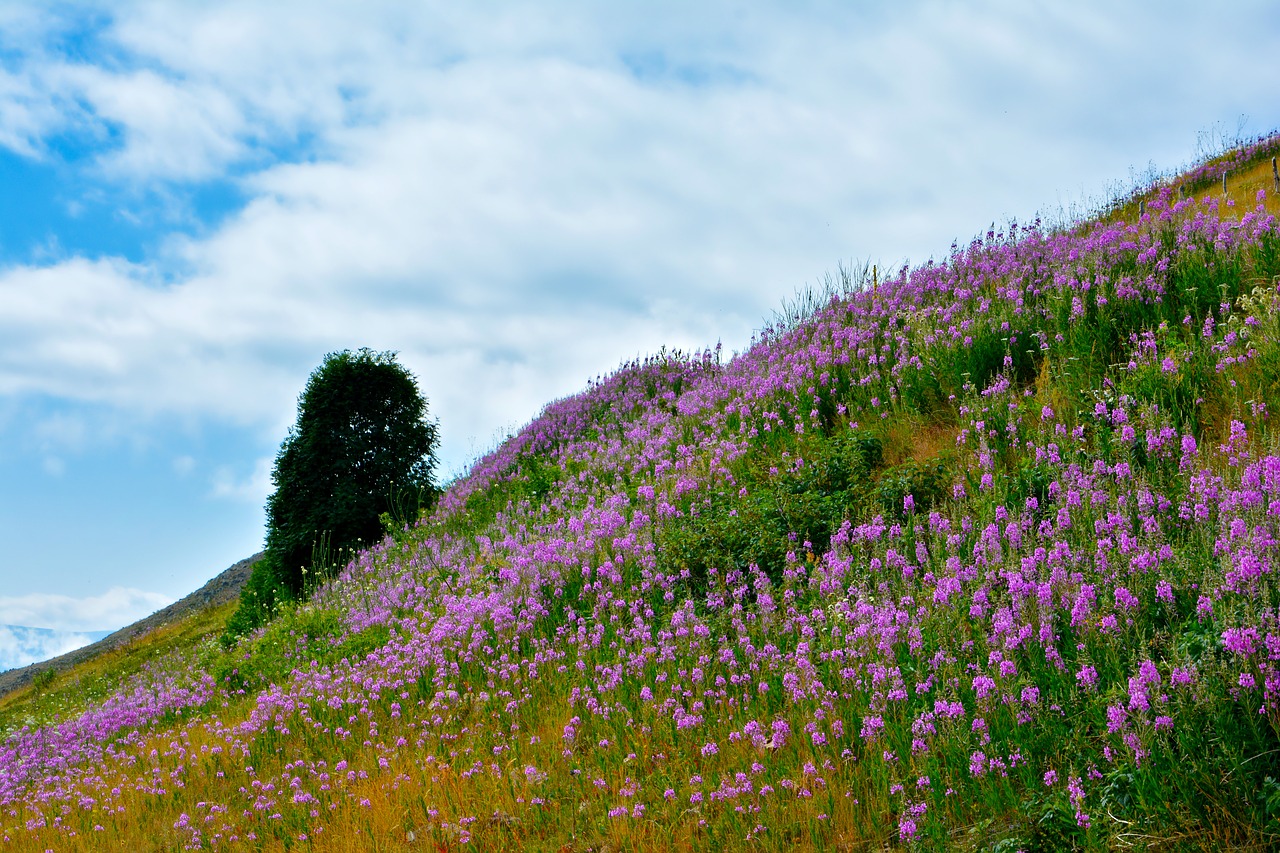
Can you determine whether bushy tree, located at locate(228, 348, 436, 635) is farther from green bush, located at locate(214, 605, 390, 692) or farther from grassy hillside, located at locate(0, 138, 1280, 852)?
grassy hillside, located at locate(0, 138, 1280, 852)

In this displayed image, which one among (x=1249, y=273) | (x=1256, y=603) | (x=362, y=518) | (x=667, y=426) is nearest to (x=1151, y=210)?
(x=1249, y=273)

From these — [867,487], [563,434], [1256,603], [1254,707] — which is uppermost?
[563,434]

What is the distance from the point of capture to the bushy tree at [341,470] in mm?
18406

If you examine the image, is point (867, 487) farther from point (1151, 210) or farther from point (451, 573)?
point (1151, 210)

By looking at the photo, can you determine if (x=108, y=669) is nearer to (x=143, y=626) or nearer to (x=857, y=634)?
(x=143, y=626)

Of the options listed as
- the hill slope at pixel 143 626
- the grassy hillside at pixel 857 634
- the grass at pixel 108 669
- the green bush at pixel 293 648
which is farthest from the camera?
the hill slope at pixel 143 626

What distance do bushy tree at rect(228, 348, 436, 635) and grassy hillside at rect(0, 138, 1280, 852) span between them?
18.7 ft

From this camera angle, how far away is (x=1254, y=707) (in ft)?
13.8

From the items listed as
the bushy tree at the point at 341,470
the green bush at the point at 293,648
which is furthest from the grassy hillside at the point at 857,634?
the bushy tree at the point at 341,470

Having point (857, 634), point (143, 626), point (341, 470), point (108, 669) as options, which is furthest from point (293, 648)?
point (143, 626)

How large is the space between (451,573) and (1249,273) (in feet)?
31.5

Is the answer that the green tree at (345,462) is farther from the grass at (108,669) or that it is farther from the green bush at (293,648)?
the green bush at (293,648)

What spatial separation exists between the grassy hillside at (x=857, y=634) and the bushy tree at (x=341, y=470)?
5.70 metres

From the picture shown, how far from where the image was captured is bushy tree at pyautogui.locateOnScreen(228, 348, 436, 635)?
18.4 meters
